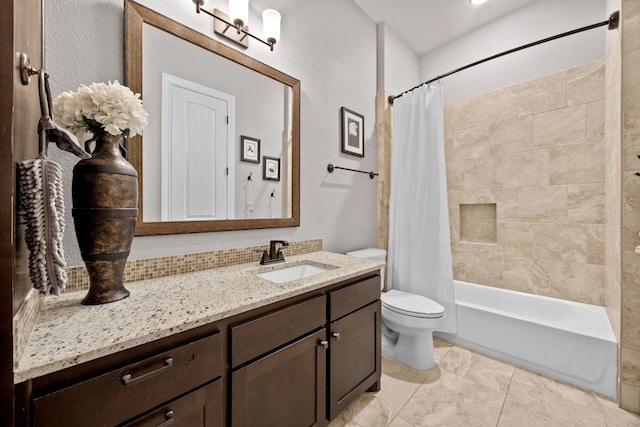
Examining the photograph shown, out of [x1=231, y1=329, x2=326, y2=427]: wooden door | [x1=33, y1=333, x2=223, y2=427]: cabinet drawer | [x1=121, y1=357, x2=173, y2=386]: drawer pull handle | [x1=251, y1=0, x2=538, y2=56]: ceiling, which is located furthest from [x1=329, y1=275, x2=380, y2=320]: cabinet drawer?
[x1=251, y1=0, x2=538, y2=56]: ceiling

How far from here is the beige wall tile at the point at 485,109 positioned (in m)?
2.45

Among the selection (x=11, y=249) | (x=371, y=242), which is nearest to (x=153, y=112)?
(x=11, y=249)

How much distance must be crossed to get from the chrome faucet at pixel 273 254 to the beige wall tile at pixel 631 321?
190cm

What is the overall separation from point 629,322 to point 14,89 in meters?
2.60

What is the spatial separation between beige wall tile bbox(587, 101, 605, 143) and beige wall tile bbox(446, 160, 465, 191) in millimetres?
928

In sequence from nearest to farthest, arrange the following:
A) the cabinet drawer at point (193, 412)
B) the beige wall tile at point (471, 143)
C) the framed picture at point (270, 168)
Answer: the cabinet drawer at point (193, 412) → the framed picture at point (270, 168) → the beige wall tile at point (471, 143)

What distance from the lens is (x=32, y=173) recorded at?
0.58 m

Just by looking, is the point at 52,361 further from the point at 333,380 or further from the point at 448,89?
Answer: the point at 448,89

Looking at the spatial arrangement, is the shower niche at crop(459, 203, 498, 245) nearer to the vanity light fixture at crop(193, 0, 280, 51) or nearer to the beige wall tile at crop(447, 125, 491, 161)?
the beige wall tile at crop(447, 125, 491, 161)

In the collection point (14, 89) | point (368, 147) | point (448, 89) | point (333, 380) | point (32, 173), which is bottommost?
point (333, 380)

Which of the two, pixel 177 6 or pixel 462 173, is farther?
pixel 462 173

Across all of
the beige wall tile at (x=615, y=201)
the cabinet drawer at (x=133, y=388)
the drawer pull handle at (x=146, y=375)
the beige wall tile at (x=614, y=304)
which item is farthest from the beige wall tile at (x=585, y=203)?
the drawer pull handle at (x=146, y=375)

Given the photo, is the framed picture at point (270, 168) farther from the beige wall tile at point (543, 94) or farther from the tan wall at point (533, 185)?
the beige wall tile at point (543, 94)

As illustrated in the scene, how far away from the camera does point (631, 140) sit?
56.0 inches
